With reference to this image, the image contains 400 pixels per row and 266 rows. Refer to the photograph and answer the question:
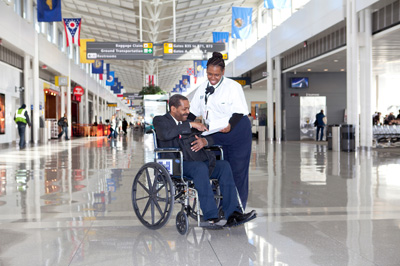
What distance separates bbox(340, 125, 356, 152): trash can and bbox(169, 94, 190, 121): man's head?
11914 mm

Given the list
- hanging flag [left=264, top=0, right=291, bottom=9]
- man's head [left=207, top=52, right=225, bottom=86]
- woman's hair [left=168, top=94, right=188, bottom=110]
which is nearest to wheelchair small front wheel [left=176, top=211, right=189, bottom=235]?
woman's hair [left=168, top=94, right=188, bottom=110]

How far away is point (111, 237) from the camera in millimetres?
3777

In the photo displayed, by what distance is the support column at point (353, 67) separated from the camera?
15219 millimetres

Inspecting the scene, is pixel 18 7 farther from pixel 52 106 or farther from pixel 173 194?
pixel 173 194

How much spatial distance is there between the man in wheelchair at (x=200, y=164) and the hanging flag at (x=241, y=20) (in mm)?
19234

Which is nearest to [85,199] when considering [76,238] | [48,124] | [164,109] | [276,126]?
[76,238]

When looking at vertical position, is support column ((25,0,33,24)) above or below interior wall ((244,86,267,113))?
above

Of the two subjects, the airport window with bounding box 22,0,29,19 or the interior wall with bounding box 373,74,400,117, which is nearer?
the airport window with bounding box 22,0,29,19

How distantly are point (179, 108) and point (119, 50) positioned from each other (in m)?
18.1

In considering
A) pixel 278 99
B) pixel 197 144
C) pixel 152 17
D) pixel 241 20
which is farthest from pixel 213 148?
pixel 152 17

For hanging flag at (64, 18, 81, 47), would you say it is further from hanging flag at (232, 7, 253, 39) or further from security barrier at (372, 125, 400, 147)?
security barrier at (372, 125, 400, 147)

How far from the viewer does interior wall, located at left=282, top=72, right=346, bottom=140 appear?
994 inches

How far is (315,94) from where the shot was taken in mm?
25438

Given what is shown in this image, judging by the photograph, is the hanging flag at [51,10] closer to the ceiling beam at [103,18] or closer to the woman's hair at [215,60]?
the ceiling beam at [103,18]
